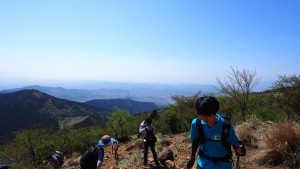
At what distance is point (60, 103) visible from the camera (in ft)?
646

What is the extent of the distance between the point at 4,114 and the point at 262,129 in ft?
542

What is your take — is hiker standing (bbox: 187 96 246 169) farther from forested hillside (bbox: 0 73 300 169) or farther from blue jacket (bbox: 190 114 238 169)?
forested hillside (bbox: 0 73 300 169)

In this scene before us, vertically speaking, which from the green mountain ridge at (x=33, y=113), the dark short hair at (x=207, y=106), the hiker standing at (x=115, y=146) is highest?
the dark short hair at (x=207, y=106)

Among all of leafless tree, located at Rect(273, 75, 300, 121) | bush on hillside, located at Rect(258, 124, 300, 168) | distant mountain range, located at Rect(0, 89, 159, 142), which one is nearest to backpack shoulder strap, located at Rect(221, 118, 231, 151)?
bush on hillside, located at Rect(258, 124, 300, 168)

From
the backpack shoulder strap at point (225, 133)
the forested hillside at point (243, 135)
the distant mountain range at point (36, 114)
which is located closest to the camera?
the backpack shoulder strap at point (225, 133)

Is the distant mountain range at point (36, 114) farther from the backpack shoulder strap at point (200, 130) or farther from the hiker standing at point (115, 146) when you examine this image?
the backpack shoulder strap at point (200, 130)

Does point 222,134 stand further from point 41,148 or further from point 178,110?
point 41,148

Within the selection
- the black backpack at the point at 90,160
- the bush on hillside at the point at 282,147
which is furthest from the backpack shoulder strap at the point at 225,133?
the bush on hillside at the point at 282,147

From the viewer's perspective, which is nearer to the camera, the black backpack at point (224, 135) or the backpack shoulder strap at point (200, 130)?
the black backpack at point (224, 135)

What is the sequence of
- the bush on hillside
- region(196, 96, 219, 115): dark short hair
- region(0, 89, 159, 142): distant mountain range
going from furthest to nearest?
region(0, 89, 159, 142): distant mountain range
the bush on hillside
region(196, 96, 219, 115): dark short hair

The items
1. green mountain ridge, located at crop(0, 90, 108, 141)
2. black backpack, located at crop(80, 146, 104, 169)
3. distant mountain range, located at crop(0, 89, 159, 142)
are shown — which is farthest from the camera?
green mountain ridge, located at crop(0, 90, 108, 141)

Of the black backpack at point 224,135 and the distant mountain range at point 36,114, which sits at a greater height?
the black backpack at point 224,135

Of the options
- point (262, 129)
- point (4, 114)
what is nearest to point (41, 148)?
point (262, 129)

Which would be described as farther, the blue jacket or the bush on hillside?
the bush on hillside
